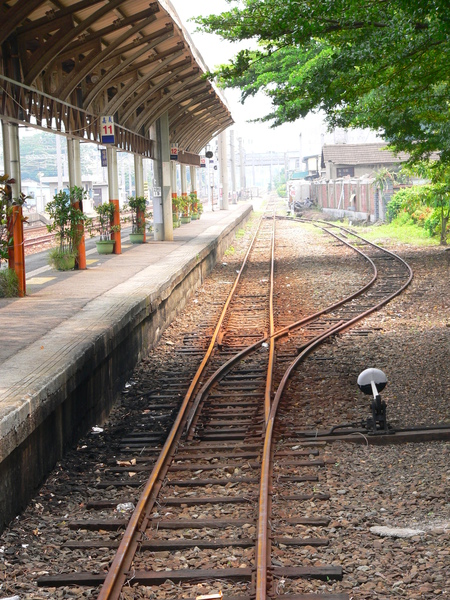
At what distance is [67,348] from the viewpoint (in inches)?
339

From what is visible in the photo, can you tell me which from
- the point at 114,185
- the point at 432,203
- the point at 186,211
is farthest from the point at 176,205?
the point at 114,185

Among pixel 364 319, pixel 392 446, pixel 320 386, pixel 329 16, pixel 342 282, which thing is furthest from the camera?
pixel 342 282

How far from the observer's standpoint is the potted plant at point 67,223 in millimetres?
17328

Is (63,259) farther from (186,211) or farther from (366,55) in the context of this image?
(186,211)

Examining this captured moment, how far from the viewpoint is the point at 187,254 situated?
2000 centimetres

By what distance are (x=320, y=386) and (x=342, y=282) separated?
31.8 ft

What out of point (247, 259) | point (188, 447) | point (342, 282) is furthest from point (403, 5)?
point (247, 259)

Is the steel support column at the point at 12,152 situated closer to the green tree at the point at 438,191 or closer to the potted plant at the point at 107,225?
the potted plant at the point at 107,225

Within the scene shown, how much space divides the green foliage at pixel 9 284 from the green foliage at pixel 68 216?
150 inches

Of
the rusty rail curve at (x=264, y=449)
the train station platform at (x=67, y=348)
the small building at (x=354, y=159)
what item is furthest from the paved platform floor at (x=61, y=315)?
the small building at (x=354, y=159)

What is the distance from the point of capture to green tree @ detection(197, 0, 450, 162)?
11.0m

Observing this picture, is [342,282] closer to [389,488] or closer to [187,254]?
[187,254]

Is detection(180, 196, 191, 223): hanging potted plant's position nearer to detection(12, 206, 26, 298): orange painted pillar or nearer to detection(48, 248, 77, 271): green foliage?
detection(48, 248, 77, 271): green foliage

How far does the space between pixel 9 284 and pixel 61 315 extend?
2.50 m
